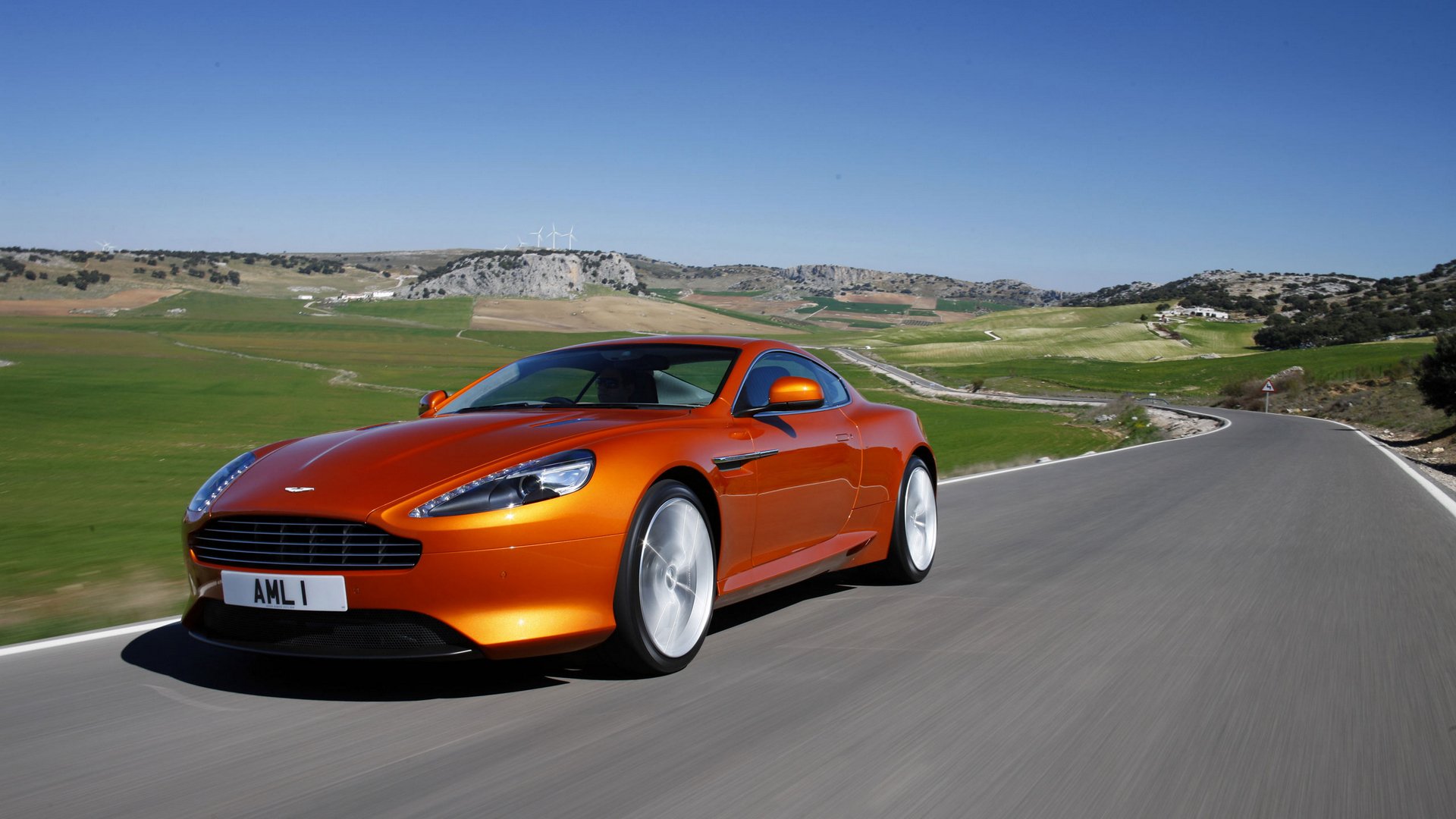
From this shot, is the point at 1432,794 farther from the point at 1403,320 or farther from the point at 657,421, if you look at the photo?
the point at 1403,320

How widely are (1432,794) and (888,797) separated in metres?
1.60

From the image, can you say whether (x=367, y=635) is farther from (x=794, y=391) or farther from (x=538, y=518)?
(x=794, y=391)

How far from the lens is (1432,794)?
Result: 340cm

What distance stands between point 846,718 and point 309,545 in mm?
1998

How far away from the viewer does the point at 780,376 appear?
634cm

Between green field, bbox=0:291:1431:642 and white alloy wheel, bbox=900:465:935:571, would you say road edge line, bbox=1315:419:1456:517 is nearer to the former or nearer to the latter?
green field, bbox=0:291:1431:642

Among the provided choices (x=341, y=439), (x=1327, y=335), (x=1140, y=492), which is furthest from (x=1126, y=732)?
(x=1327, y=335)

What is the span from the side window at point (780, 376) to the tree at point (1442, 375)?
3274cm

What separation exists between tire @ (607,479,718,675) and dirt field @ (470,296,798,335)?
11962 centimetres

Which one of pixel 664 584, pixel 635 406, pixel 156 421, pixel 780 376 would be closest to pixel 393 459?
pixel 664 584

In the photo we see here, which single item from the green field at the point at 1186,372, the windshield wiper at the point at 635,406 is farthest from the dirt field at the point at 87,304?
the windshield wiper at the point at 635,406

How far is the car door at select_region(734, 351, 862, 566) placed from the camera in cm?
544

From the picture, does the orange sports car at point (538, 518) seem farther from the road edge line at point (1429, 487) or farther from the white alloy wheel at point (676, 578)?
the road edge line at point (1429, 487)

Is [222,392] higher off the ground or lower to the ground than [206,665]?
lower
